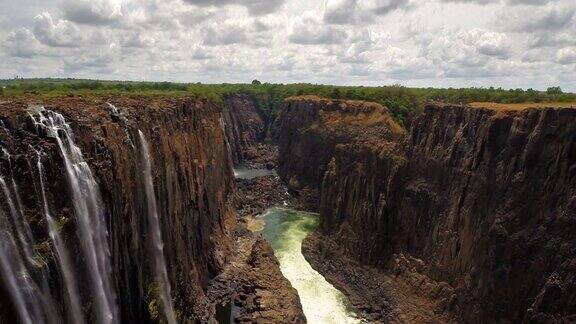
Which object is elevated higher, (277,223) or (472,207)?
(472,207)

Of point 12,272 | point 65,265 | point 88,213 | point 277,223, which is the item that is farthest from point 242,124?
point 12,272

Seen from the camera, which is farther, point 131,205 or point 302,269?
point 302,269

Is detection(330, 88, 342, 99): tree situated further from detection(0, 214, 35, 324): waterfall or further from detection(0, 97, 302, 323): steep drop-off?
detection(0, 214, 35, 324): waterfall

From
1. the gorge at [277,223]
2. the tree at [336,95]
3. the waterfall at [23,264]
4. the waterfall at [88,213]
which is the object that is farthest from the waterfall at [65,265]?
the tree at [336,95]

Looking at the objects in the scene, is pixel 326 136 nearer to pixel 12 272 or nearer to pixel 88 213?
pixel 88 213

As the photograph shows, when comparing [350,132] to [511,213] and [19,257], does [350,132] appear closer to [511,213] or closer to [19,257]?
[511,213]

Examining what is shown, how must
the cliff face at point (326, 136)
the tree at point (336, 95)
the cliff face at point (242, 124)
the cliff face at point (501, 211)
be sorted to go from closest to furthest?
the cliff face at point (501, 211)
the cliff face at point (326, 136)
the tree at point (336, 95)
the cliff face at point (242, 124)

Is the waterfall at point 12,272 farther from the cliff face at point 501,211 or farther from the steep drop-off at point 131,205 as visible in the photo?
the cliff face at point 501,211
